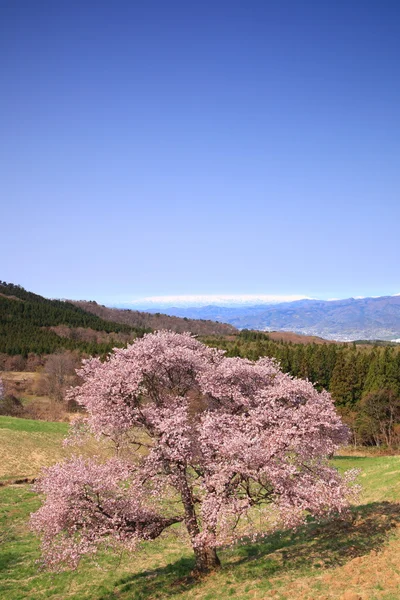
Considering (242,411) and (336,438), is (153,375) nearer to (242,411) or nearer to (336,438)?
(242,411)

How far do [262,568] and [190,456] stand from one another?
6954mm

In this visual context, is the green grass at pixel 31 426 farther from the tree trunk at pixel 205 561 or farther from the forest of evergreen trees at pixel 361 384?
the forest of evergreen trees at pixel 361 384

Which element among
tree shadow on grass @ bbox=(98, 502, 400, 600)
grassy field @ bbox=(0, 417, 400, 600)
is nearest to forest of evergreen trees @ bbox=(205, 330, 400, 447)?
grassy field @ bbox=(0, 417, 400, 600)

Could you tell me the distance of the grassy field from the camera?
1656 cm

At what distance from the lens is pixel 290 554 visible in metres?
21.1

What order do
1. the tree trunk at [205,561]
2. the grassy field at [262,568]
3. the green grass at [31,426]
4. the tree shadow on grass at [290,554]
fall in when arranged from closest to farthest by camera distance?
the grassy field at [262,568] < the tree shadow on grass at [290,554] < the tree trunk at [205,561] < the green grass at [31,426]

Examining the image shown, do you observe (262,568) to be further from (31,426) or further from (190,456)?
(31,426)

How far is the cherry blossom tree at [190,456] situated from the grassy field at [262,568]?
2.05 m

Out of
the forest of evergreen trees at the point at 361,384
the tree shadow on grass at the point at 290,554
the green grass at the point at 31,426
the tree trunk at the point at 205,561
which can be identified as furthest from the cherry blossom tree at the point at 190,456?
the forest of evergreen trees at the point at 361,384

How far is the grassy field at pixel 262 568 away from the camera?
652 inches

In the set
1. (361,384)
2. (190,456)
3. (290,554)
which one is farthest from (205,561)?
(361,384)

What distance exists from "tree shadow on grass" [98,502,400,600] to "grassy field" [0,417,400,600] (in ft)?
0.16

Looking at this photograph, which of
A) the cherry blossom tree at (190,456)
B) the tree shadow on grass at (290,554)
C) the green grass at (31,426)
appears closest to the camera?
the cherry blossom tree at (190,456)

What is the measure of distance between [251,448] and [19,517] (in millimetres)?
26253
